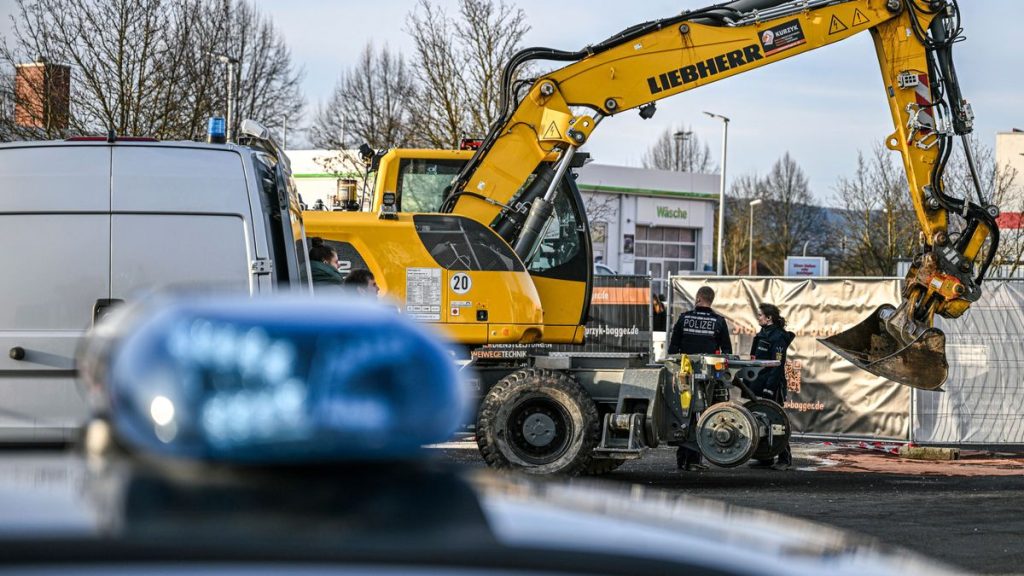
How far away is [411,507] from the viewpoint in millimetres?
1280

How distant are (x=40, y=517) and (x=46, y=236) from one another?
531 cm

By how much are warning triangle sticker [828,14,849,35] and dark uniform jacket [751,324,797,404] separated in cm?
298

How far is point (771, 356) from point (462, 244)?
3987 millimetres

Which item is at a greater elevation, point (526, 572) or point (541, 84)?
point (541, 84)

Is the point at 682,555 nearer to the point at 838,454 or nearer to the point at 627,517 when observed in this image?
the point at 627,517

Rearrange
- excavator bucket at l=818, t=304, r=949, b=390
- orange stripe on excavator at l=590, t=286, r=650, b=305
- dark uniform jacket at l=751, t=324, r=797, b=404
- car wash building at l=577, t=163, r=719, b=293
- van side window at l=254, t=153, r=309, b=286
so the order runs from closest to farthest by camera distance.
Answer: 1. van side window at l=254, t=153, r=309, b=286
2. excavator bucket at l=818, t=304, r=949, b=390
3. dark uniform jacket at l=751, t=324, r=797, b=404
4. orange stripe on excavator at l=590, t=286, r=650, b=305
5. car wash building at l=577, t=163, r=719, b=293

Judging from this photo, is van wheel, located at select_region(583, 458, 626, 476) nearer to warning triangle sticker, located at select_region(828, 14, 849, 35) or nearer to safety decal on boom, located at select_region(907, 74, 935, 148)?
safety decal on boom, located at select_region(907, 74, 935, 148)

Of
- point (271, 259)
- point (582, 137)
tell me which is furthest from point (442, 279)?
point (271, 259)

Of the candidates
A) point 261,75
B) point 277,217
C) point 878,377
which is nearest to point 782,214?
point 261,75

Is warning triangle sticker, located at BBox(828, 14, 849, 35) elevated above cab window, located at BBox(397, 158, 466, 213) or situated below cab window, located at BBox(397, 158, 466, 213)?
above

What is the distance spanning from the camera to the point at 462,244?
12.2 metres

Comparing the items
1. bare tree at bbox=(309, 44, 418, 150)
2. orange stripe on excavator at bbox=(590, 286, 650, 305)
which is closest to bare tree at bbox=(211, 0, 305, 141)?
bare tree at bbox=(309, 44, 418, 150)

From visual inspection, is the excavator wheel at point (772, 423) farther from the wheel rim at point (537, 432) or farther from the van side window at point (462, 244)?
the van side window at point (462, 244)

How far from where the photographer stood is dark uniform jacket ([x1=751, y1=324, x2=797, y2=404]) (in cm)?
1449
